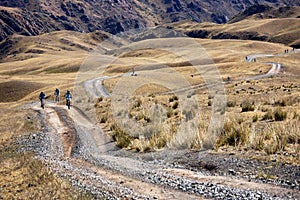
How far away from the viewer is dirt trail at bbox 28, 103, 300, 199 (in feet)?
32.8

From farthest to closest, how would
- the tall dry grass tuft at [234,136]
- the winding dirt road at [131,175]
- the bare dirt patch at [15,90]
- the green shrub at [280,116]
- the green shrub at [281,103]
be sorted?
the bare dirt patch at [15,90], the green shrub at [281,103], the green shrub at [280,116], the tall dry grass tuft at [234,136], the winding dirt road at [131,175]

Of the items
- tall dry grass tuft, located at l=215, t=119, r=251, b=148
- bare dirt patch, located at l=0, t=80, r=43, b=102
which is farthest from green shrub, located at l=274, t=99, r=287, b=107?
bare dirt patch, located at l=0, t=80, r=43, b=102

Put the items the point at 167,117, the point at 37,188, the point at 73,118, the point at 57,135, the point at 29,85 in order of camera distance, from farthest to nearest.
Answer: the point at 29,85, the point at 73,118, the point at 167,117, the point at 57,135, the point at 37,188

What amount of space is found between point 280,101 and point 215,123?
10.2 meters

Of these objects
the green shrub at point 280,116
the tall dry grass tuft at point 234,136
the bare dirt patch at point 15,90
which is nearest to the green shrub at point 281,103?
the green shrub at point 280,116

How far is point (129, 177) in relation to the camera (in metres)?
12.0

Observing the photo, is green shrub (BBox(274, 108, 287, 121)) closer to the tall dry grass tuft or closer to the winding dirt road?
the tall dry grass tuft

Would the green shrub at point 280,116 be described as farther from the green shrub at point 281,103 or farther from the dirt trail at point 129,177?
the dirt trail at point 129,177

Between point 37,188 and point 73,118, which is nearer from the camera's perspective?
point 37,188

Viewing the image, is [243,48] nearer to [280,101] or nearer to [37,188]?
[280,101]

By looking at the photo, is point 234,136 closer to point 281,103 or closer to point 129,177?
point 129,177

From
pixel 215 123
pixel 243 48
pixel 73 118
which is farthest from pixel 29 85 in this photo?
pixel 243 48

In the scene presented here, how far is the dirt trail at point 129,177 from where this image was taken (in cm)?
998

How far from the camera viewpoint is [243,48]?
179 meters
